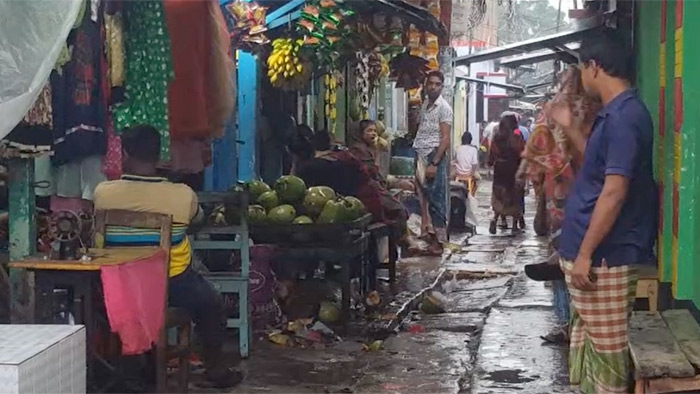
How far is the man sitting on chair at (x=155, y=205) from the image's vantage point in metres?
5.65

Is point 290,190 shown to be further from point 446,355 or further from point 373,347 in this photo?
point 446,355

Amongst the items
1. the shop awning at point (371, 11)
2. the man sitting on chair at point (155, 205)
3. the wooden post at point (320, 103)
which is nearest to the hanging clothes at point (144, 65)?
the man sitting on chair at point (155, 205)

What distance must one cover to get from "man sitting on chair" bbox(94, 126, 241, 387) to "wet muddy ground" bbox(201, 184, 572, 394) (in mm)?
697

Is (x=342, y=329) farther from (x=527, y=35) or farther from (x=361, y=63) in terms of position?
(x=527, y=35)

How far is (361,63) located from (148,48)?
22.7 feet

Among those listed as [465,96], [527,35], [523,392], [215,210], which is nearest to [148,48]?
[215,210]

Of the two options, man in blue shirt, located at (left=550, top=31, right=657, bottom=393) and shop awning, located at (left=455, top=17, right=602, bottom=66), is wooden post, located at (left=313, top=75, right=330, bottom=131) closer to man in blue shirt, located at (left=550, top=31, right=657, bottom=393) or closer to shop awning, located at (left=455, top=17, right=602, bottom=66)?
shop awning, located at (left=455, top=17, right=602, bottom=66)

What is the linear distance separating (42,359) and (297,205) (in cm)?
482

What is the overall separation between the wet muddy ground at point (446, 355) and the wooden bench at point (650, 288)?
95 centimetres

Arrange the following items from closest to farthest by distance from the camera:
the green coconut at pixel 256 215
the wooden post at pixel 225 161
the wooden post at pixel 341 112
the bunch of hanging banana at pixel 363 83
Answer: the green coconut at pixel 256 215, the wooden post at pixel 225 161, the bunch of hanging banana at pixel 363 83, the wooden post at pixel 341 112

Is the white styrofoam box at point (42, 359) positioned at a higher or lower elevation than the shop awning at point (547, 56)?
lower

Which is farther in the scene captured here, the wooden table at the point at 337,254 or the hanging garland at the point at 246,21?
the hanging garland at the point at 246,21

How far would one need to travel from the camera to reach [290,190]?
8039 millimetres

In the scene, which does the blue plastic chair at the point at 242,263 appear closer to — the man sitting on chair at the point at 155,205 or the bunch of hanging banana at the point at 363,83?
the man sitting on chair at the point at 155,205
